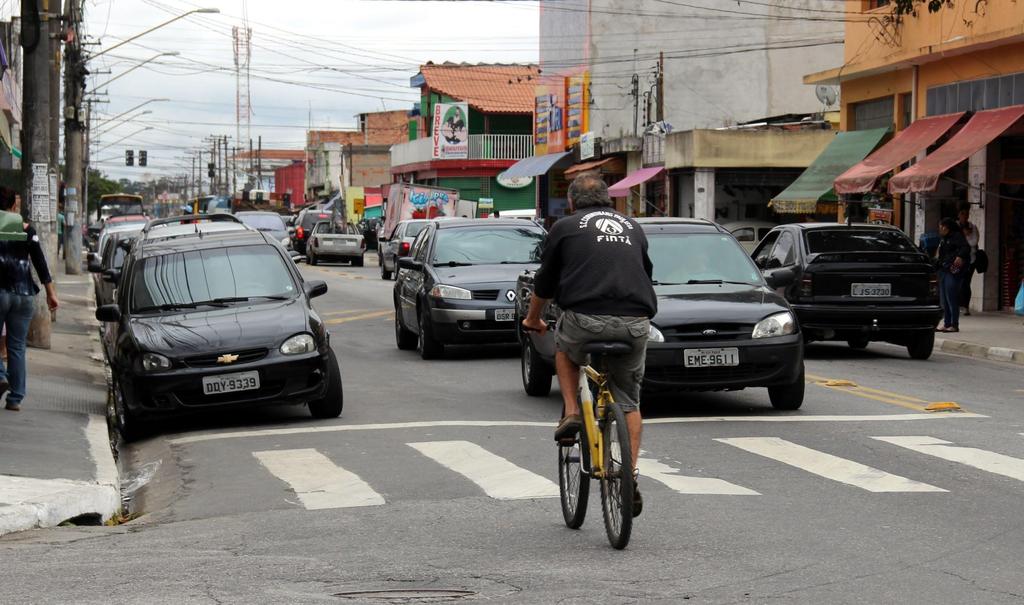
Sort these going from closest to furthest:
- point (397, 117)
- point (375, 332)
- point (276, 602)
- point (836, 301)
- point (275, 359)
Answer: point (276, 602) → point (275, 359) → point (836, 301) → point (375, 332) → point (397, 117)

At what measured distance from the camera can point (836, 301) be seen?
18.3 meters

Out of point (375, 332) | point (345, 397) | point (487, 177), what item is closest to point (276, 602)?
point (345, 397)

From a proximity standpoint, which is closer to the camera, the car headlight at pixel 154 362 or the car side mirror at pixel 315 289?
the car headlight at pixel 154 362

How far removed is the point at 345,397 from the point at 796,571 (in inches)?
337

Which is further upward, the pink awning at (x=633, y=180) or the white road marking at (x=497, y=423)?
the pink awning at (x=633, y=180)

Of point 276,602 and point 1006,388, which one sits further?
point 1006,388

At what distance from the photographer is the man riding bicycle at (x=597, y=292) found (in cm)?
758

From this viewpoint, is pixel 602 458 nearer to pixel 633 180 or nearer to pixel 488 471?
pixel 488 471

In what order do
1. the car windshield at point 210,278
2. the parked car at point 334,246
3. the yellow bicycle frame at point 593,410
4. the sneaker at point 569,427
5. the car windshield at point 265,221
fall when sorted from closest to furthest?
the yellow bicycle frame at point 593,410 < the sneaker at point 569,427 < the car windshield at point 210,278 < the car windshield at point 265,221 < the parked car at point 334,246

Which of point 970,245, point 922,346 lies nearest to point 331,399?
point 922,346

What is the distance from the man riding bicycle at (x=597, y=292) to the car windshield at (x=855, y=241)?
37.6 feet

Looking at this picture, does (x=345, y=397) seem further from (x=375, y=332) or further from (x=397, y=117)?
(x=397, y=117)

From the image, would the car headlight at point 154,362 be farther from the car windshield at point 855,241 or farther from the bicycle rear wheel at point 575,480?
the car windshield at point 855,241

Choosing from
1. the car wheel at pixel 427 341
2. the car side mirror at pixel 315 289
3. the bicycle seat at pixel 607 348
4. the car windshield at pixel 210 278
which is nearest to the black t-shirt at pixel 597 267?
the bicycle seat at pixel 607 348
